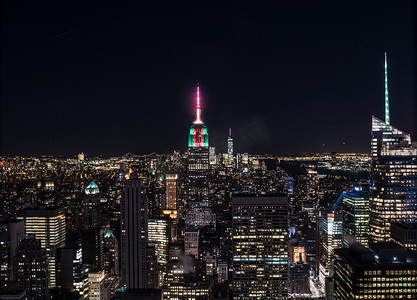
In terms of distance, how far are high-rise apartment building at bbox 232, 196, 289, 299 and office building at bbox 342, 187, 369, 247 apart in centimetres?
380

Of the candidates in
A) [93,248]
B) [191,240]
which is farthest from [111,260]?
[191,240]

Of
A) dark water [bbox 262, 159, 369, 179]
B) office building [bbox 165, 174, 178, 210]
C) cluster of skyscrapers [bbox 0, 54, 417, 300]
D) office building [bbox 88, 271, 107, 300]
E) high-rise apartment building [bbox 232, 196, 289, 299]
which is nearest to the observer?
cluster of skyscrapers [bbox 0, 54, 417, 300]

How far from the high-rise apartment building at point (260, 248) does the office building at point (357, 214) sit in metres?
3.80

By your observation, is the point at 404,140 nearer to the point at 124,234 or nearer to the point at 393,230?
the point at 393,230

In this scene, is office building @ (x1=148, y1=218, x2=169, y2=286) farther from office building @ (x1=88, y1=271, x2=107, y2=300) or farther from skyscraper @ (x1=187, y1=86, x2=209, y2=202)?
skyscraper @ (x1=187, y1=86, x2=209, y2=202)

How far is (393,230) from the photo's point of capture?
41.7 feet

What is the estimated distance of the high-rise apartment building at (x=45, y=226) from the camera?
12555mm

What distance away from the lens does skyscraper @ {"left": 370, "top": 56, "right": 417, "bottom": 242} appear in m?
13.5

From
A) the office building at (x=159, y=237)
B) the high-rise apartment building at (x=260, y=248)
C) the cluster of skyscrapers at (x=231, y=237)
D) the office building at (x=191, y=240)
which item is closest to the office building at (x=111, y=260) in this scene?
the cluster of skyscrapers at (x=231, y=237)

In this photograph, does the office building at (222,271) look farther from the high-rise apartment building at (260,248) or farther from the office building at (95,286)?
the office building at (95,286)

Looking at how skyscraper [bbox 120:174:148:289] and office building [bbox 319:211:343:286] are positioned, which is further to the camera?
office building [bbox 319:211:343:286]

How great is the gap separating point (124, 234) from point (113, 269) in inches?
44.5

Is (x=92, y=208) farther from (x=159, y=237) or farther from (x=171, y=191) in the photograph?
(x=171, y=191)

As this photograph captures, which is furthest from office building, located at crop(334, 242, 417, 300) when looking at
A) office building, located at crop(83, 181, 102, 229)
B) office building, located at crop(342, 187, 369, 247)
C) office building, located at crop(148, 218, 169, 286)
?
office building, located at crop(83, 181, 102, 229)
